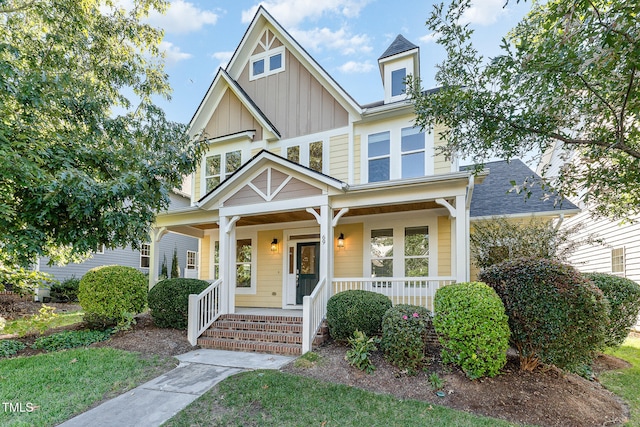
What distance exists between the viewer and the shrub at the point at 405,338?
533cm

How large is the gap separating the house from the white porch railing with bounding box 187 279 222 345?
0.03 m

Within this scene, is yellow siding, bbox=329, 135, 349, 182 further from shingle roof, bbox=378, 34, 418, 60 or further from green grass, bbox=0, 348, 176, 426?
green grass, bbox=0, 348, 176, 426

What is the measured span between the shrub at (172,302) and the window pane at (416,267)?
542cm

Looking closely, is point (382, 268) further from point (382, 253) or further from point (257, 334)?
point (257, 334)

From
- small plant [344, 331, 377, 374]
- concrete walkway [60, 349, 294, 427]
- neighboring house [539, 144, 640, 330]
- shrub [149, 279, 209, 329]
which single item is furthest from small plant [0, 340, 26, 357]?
neighboring house [539, 144, 640, 330]

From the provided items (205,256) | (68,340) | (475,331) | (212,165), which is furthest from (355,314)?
(212,165)

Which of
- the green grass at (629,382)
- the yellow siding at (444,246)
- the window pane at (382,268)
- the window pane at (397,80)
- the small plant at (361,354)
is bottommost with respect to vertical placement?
the green grass at (629,382)

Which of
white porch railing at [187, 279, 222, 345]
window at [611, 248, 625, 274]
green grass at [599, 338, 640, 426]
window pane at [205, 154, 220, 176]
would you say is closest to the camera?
green grass at [599, 338, 640, 426]

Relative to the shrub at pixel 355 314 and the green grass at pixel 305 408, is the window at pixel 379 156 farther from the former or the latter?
the green grass at pixel 305 408

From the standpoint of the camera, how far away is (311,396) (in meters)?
4.64

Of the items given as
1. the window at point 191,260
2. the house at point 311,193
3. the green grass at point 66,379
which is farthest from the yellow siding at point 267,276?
the window at point 191,260

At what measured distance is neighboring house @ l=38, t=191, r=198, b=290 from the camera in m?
15.4

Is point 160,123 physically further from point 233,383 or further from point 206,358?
point 233,383

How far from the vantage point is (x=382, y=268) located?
933 centimetres
